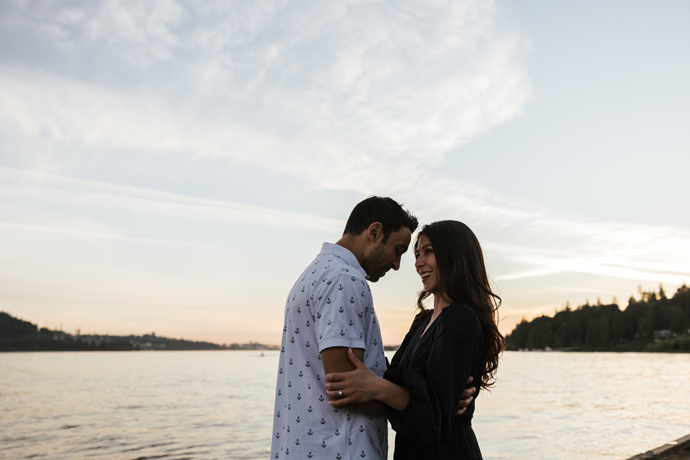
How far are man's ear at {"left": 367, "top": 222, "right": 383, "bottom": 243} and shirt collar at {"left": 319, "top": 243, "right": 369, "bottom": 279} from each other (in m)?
0.14

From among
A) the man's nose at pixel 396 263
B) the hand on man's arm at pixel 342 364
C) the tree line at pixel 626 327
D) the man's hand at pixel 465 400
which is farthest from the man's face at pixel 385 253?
the tree line at pixel 626 327

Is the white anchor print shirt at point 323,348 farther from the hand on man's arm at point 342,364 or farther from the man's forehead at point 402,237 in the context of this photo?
the man's forehead at point 402,237

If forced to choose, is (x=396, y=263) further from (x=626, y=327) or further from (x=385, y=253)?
(x=626, y=327)

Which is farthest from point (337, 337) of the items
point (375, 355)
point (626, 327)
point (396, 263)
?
point (626, 327)

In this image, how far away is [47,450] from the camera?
61.4ft

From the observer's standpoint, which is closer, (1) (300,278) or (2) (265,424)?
(1) (300,278)

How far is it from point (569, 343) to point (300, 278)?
519ft

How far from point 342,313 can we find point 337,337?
0.10 metres

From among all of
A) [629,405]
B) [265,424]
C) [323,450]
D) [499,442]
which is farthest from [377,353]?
[629,405]

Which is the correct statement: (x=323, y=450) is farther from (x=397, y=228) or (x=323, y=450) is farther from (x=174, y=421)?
(x=174, y=421)

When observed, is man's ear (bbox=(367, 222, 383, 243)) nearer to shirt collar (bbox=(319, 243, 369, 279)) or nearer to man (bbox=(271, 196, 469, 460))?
man (bbox=(271, 196, 469, 460))

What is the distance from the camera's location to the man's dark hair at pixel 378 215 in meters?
2.81

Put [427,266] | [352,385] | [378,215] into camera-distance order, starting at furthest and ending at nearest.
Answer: [427,266]
[378,215]
[352,385]

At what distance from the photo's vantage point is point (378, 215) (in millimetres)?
2812
